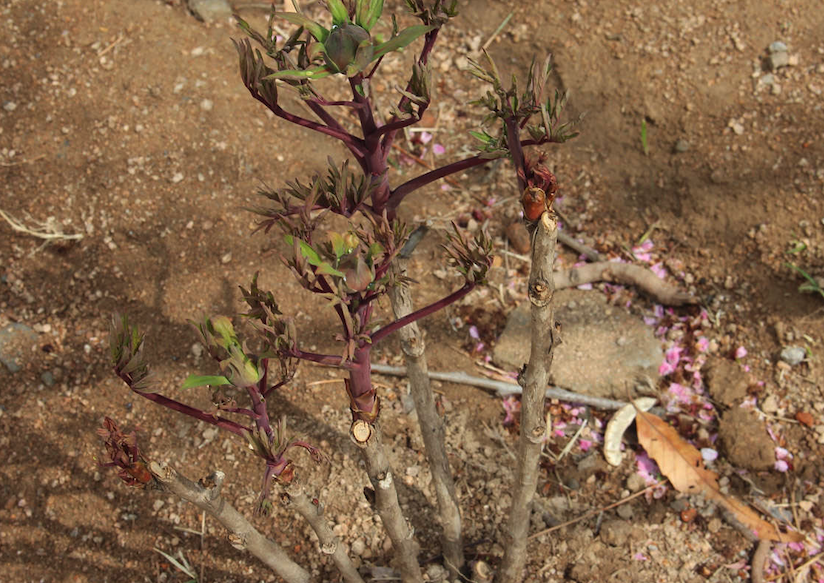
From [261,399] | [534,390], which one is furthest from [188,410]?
[534,390]

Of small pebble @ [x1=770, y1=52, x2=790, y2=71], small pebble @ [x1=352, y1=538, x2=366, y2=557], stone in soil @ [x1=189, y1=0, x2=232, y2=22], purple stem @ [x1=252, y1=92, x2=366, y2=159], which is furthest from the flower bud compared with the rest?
small pebble @ [x1=770, y1=52, x2=790, y2=71]

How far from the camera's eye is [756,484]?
2.76 meters

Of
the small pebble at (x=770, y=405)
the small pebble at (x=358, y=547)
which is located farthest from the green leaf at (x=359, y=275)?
the small pebble at (x=770, y=405)

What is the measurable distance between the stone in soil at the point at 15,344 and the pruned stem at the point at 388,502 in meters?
1.74

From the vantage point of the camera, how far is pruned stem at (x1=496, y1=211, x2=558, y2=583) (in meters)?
1.47

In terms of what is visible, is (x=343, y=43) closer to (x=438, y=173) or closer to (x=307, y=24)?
(x=307, y=24)

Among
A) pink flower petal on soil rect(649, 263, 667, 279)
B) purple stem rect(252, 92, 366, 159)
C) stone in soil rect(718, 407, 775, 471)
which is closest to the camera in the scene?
purple stem rect(252, 92, 366, 159)

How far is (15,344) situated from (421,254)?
65.4 inches

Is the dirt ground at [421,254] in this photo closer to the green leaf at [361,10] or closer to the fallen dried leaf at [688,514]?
the fallen dried leaf at [688,514]

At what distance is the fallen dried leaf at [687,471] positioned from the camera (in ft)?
8.68

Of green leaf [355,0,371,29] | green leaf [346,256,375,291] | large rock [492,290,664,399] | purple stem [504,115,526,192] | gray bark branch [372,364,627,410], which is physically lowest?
gray bark branch [372,364,627,410]

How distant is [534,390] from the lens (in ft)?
5.69

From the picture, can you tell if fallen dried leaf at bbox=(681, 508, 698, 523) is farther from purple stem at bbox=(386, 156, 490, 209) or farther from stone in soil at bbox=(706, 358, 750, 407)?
purple stem at bbox=(386, 156, 490, 209)

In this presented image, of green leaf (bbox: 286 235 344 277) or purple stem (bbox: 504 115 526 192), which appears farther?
purple stem (bbox: 504 115 526 192)
